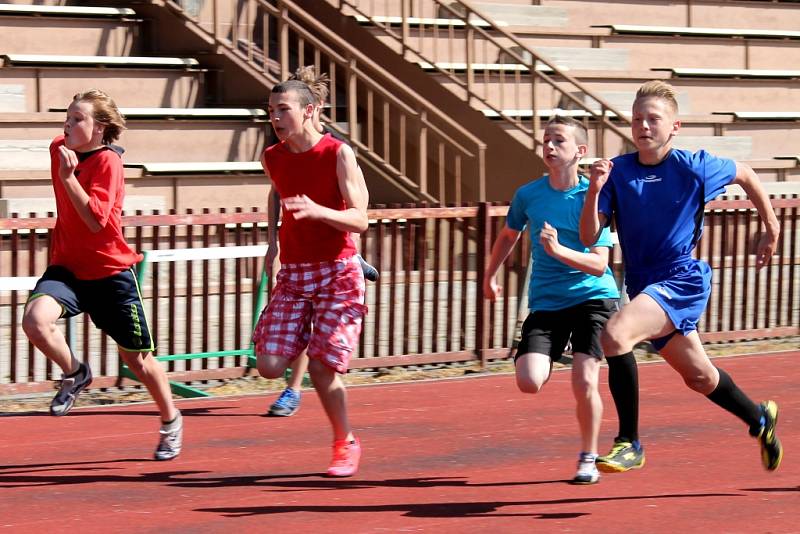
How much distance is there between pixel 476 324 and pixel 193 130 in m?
6.16

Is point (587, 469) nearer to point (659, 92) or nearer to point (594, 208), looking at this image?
point (594, 208)

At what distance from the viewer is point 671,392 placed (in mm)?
9281

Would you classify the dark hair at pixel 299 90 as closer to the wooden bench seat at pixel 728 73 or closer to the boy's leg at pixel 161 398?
the boy's leg at pixel 161 398

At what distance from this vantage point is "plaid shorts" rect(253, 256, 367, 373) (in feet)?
21.8

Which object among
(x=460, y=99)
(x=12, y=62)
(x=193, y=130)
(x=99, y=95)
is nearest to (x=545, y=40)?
(x=460, y=99)

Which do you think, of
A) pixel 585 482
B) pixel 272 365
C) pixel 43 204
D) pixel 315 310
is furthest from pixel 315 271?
pixel 43 204

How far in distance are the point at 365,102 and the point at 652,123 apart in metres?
11.3

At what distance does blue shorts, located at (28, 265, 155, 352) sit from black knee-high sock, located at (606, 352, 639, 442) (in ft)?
7.63

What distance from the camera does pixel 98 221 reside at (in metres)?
6.89

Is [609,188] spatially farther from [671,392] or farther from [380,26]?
[380,26]

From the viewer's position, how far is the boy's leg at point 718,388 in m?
6.29

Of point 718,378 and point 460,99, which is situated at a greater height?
point 460,99

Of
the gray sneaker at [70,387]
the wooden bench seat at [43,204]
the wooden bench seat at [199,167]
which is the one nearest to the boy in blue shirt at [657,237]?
the gray sneaker at [70,387]

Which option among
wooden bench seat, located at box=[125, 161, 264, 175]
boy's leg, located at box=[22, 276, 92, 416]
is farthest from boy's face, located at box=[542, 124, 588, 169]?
wooden bench seat, located at box=[125, 161, 264, 175]
